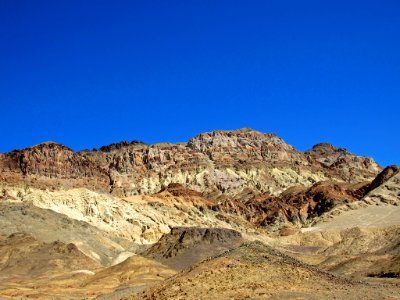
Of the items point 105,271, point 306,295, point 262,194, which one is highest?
point 262,194

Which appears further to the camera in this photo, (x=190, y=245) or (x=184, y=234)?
(x=184, y=234)

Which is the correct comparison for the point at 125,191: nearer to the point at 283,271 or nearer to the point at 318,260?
the point at 318,260

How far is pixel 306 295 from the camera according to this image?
2797 cm

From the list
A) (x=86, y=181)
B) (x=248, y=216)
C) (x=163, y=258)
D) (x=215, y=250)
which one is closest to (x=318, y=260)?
(x=215, y=250)

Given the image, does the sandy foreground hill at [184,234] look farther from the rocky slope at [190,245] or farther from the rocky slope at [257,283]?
the rocky slope at [190,245]

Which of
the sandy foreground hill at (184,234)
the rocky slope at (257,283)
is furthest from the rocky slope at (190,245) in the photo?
the rocky slope at (257,283)

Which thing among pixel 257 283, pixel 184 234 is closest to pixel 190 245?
pixel 184 234

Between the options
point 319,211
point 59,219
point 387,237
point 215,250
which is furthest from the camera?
point 319,211

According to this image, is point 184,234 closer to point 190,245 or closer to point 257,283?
point 190,245

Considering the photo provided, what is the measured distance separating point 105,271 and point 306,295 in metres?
44.9

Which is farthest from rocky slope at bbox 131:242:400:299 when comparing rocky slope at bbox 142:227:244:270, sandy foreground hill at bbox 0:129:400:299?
rocky slope at bbox 142:227:244:270

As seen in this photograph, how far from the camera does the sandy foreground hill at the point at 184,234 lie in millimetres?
31250

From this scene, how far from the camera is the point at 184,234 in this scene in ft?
298

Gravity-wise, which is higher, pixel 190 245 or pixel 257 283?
pixel 190 245
